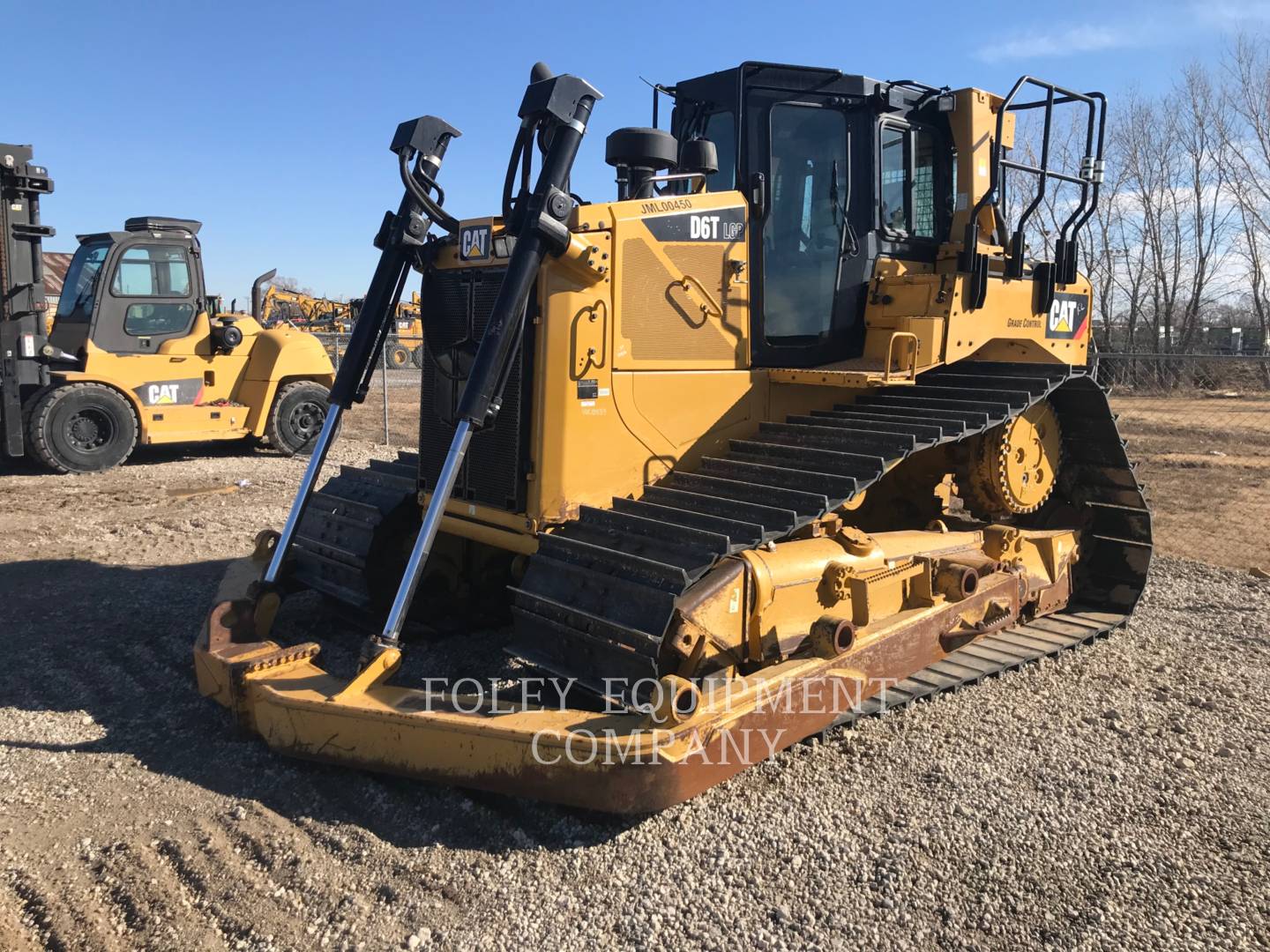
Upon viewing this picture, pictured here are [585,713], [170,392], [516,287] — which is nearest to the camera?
[585,713]

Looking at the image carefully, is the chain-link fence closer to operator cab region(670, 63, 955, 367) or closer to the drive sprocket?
the drive sprocket

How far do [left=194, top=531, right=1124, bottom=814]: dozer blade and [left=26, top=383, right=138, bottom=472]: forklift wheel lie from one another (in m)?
8.07

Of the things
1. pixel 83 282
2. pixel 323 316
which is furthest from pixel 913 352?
pixel 323 316

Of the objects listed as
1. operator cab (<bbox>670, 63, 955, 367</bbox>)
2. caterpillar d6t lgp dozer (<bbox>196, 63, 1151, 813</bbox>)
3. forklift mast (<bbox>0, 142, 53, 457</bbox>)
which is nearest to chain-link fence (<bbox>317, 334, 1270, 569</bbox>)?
caterpillar d6t lgp dozer (<bbox>196, 63, 1151, 813</bbox>)

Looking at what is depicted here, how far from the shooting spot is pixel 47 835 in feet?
11.6

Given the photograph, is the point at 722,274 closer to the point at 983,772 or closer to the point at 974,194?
the point at 974,194

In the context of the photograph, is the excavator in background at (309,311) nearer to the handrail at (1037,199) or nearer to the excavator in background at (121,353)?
the excavator in background at (121,353)

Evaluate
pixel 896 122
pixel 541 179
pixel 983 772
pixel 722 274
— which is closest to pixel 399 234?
pixel 541 179

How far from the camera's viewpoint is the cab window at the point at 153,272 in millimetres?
12023

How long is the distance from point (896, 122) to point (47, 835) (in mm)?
5262

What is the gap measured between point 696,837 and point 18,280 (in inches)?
433

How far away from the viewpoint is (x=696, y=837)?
3.65 m

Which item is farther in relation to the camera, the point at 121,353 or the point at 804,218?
the point at 121,353

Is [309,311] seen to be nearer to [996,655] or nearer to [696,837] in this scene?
[996,655]
